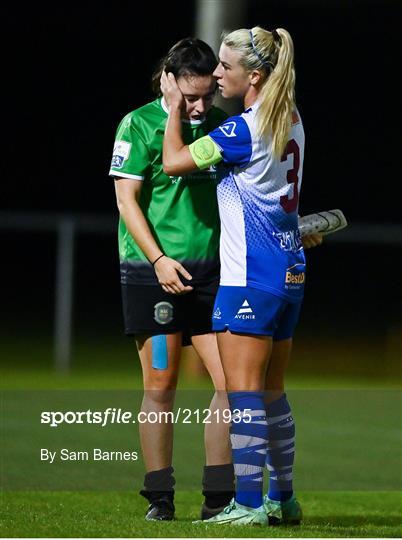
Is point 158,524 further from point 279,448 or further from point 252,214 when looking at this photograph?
point 252,214

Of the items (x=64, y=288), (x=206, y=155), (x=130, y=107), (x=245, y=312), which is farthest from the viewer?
(x=130, y=107)

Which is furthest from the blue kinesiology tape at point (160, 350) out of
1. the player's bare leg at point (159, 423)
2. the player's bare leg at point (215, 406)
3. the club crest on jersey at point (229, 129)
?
the club crest on jersey at point (229, 129)

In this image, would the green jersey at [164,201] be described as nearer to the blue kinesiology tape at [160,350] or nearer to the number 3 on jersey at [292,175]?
the blue kinesiology tape at [160,350]

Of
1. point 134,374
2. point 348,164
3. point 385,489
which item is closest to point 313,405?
point 134,374

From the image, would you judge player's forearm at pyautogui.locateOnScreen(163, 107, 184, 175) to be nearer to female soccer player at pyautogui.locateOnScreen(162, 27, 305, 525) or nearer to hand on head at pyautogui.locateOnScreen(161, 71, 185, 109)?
female soccer player at pyautogui.locateOnScreen(162, 27, 305, 525)

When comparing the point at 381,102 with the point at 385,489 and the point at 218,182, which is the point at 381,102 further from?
the point at 218,182

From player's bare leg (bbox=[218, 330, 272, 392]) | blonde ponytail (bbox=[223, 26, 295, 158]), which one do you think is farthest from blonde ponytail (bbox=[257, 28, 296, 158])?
player's bare leg (bbox=[218, 330, 272, 392])

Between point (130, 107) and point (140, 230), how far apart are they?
1041 centimetres

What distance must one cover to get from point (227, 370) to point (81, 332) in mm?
8649

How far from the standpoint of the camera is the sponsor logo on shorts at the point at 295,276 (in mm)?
4902

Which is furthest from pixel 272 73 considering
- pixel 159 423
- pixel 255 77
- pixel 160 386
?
pixel 159 423

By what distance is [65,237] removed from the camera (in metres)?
11.5

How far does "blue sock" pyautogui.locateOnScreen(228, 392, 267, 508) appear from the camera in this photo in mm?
4895

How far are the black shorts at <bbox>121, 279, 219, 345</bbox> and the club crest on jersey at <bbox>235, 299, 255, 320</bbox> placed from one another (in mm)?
365
